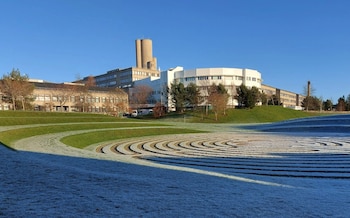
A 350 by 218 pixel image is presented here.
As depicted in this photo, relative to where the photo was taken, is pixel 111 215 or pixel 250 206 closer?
pixel 111 215

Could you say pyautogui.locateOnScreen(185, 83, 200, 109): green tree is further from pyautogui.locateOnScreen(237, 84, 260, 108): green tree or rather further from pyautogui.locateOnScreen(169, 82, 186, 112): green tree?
pyautogui.locateOnScreen(237, 84, 260, 108): green tree

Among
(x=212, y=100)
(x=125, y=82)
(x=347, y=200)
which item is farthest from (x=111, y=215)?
(x=125, y=82)

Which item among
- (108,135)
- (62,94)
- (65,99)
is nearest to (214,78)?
(65,99)

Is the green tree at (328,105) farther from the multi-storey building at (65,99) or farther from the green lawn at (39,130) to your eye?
the green lawn at (39,130)

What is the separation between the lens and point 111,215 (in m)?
4.70

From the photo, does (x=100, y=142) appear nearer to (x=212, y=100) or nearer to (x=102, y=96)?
(x=212, y=100)

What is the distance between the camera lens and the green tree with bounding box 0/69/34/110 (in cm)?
5278

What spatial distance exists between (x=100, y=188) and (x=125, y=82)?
13950 centimetres

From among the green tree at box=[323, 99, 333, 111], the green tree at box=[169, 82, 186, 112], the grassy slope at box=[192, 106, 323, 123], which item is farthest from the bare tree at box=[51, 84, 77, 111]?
the green tree at box=[323, 99, 333, 111]

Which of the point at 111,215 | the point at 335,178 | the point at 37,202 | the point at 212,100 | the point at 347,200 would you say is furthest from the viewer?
the point at 212,100

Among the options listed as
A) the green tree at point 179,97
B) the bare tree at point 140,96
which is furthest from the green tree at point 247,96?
the bare tree at point 140,96

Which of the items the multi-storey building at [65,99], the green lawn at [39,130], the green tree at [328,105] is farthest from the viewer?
the green tree at [328,105]

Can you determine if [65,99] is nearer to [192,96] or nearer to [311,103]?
[192,96]

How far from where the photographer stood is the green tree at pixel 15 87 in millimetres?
52781
